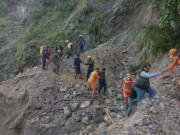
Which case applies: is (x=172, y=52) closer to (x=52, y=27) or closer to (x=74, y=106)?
(x=74, y=106)

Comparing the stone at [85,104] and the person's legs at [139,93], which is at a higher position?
the person's legs at [139,93]

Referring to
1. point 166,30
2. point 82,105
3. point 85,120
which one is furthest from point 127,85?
point 166,30

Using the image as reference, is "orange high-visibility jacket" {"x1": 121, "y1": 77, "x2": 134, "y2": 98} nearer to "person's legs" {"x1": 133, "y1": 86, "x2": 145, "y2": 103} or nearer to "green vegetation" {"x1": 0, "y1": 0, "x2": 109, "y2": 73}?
"person's legs" {"x1": 133, "y1": 86, "x2": 145, "y2": 103}

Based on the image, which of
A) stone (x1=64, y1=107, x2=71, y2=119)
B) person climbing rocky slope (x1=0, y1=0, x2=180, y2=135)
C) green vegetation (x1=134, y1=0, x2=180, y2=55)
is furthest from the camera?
stone (x1=64, y1=107, x2=71, y2=119)

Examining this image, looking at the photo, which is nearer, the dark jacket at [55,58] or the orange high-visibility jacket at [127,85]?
the orange high-visibility jacket at [127,85]

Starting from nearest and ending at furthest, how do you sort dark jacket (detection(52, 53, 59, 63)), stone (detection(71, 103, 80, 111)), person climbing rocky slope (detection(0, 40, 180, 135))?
person climbing rocky slope (detection(0, 40, 180, 135)), stone (detection(71, 103, 80, 111)), dark jacket (detection(52, 53, 59, 63))

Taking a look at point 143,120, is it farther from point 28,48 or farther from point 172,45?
point 28,48

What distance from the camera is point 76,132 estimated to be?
977 cm

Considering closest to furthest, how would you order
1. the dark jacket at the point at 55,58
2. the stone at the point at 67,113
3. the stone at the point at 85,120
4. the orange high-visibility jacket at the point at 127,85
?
the orange high-visibility jacket at the point at 127,85 < the stone at the point at 85,120 < the stone at the point at 67,113 < the dark jacket at the point at 55,58

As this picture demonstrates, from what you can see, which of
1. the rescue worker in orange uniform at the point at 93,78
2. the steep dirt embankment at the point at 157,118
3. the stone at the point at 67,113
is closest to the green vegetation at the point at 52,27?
the rescue worker in orange uniform at the point at 93,78

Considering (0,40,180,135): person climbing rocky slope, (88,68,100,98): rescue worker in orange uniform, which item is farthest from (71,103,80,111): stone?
(88,68,100,98): rescue worker in orange uniform

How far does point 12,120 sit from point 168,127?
8440 mm

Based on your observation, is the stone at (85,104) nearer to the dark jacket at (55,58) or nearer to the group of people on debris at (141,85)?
the group of people on debris at (141,85)

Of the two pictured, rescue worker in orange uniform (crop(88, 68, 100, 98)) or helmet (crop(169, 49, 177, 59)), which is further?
rescue worker in orange uniform (crop(88, 68, 100, 98))
